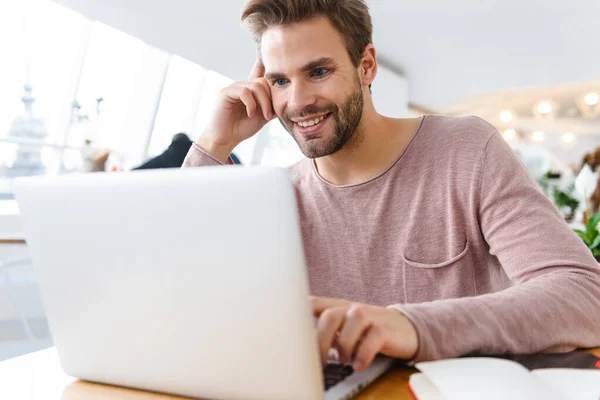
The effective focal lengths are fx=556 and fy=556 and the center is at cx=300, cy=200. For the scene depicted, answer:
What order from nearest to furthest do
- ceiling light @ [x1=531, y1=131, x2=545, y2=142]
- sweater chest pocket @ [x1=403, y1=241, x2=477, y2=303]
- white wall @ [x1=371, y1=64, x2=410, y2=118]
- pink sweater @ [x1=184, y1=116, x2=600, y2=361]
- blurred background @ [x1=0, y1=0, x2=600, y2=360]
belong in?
pink sweater @ [x1=184, y1=116, x2=600, y2=361], sweater chest pocket @ [x1=403, y1=241, x2=477, y2=303], blurred background @ [x1=0, y1=0, x2=600, y2=360], white wall @ [x1=371, y1=64, x2=410, y2=118], ceiling light @ [x1=531, y1=131, x2=545, y2=142]

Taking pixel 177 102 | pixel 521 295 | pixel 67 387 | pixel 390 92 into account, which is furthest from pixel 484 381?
pixel 390 92

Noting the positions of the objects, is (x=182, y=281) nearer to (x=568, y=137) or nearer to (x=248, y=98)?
(x=248, y=98)

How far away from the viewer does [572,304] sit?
2.46 ft

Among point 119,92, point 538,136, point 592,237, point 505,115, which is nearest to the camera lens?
point 592,237

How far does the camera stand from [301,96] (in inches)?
45.6

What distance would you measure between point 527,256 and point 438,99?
28.6 feet

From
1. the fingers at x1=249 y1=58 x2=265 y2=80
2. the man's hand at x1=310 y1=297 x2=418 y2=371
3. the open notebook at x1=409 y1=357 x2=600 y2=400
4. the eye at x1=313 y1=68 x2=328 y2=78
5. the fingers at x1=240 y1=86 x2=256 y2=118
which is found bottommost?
the open notebook at x1=409 y1=357 x2=600 y2=400

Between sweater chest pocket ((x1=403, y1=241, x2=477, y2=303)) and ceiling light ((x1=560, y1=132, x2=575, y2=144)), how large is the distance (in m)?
11.4

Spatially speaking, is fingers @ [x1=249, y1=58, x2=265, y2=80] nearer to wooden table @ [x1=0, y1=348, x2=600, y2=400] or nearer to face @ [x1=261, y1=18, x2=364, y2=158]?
face @ [x1=261, y1=18, x2=364, y2=158]

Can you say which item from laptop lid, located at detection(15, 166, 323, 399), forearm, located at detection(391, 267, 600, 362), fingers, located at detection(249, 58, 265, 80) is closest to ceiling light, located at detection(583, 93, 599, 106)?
fingers, located at detection(249, 58, 265, 80)

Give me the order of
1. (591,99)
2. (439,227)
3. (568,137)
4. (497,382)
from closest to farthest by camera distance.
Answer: (497,382)
(439,227)
(591,99)
(568,137)

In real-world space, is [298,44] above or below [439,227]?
above

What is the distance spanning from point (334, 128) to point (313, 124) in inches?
1.8

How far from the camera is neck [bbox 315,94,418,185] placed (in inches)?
47.7
